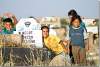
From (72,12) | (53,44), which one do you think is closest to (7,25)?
(53,44)

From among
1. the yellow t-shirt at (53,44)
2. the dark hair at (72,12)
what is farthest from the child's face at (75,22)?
the yellow t-shirt at (53,44)

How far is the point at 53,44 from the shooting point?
6.02ft

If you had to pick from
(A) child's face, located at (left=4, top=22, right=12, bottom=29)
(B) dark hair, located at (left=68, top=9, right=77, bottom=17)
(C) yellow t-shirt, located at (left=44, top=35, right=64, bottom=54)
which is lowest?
(C) yellow t-shirt, located at (left=44, top=35, right=64, bottom=54)

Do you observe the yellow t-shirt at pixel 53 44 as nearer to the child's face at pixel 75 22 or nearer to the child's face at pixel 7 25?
the child's face at pixel 75 22

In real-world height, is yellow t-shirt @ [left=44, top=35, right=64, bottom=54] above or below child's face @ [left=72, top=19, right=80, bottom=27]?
below

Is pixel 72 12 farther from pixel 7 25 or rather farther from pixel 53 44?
pixel 7 25

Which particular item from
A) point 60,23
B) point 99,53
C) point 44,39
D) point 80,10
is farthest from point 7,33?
point 99,53

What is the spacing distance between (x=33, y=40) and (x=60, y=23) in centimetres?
28

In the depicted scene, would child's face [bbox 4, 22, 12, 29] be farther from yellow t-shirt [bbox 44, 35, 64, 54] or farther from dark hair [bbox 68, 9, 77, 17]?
dark hair [bbox 68, 9, 77, 17]

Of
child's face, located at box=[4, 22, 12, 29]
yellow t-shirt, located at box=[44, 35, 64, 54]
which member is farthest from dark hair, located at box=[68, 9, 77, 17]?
child's face, located at box=[4, 22, 12, 29]

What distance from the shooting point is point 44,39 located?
1.83m

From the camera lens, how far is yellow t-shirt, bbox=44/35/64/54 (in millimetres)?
1821

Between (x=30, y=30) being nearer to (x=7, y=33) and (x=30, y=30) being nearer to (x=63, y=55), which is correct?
(x=7, y=33)

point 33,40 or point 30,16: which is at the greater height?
point 30,16
